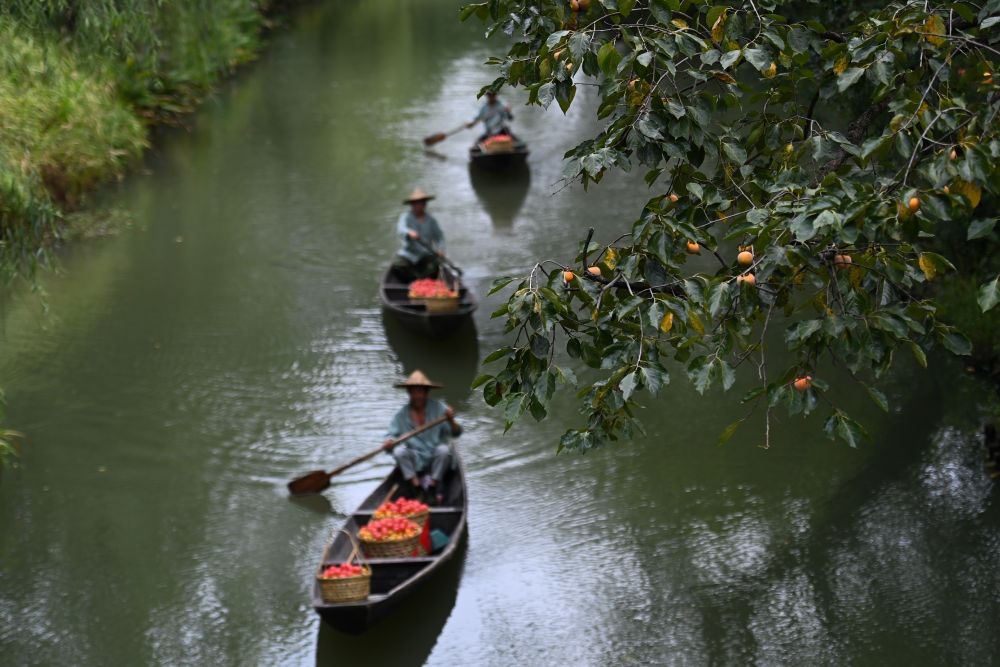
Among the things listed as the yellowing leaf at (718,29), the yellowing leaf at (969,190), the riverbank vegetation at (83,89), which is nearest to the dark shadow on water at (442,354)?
the riverbank vegetation at (83,89)

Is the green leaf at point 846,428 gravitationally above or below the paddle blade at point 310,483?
above

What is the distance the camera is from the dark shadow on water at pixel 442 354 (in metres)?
9.34

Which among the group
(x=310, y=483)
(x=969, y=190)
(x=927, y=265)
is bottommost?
(x=310, y=483)

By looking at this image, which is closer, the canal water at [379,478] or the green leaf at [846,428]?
the green leaf at [846,428]

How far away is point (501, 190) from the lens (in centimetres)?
1381

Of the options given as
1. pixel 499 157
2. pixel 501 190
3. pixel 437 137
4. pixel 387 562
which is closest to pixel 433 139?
pixel 437 137

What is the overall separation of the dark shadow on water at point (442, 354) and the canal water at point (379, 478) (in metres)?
0.03

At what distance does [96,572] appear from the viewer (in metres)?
6.85

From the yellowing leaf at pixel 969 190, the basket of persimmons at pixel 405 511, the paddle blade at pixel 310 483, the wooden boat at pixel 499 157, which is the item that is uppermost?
the yellowing leaf at pixel 969 190

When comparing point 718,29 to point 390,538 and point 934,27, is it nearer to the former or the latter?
point 934,27

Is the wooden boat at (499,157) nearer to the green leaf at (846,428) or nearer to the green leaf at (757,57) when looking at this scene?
the green leaf at (757,57)

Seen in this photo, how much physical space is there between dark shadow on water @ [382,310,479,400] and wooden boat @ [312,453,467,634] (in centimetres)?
200

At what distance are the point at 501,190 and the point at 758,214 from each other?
35.1 ft

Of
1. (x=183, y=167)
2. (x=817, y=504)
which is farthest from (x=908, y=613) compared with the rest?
(x=183, y=167)
